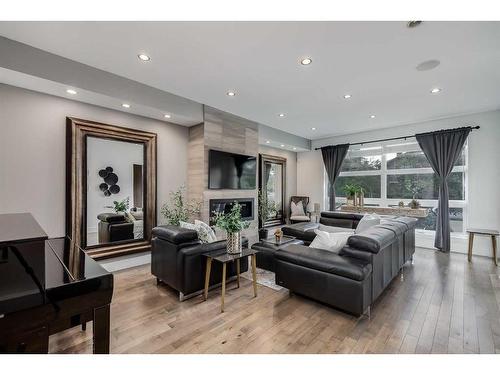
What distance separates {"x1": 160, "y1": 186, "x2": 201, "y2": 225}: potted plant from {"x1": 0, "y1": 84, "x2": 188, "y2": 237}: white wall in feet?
4.78

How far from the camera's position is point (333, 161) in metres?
6.46

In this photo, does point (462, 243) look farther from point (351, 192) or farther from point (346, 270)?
point (346, 270)

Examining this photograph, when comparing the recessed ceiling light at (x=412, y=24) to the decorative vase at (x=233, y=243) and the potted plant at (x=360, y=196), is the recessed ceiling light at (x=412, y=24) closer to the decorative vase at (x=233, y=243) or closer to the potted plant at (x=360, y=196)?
the decorative vase at (x=233, y=243)

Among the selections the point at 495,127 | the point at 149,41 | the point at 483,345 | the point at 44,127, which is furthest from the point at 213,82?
the point at 495,127

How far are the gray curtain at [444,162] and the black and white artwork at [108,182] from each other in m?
6.08

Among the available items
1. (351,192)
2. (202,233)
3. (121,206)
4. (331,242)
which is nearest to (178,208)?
(121,206)

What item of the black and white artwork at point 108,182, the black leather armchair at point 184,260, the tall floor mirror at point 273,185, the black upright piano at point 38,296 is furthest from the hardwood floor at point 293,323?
the tall floor mirror at point 273,185

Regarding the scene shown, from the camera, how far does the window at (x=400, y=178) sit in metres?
4.77

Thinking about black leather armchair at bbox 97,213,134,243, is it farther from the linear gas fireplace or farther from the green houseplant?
the green houseplant

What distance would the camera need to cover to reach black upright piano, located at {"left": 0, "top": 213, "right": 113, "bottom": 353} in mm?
1056

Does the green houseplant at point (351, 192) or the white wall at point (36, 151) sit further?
the green houseplant at point (351, 192)

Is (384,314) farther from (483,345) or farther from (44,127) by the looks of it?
(44,127)

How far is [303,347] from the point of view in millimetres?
1846

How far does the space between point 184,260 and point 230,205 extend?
2.33 m
